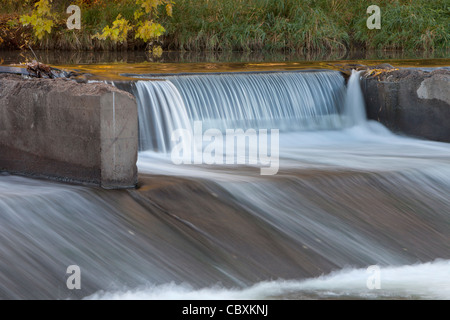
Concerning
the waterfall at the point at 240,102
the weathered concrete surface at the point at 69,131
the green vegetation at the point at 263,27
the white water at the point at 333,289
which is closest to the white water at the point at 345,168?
the white water at the point at 333,289

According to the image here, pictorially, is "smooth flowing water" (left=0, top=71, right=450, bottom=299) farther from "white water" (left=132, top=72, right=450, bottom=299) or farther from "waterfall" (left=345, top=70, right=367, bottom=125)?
"waterfall" (left=345, top=70, right=367, bottom=125)

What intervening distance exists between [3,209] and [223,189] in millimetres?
1956

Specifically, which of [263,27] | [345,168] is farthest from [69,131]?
[263,27]

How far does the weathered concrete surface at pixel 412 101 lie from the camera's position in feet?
36.5

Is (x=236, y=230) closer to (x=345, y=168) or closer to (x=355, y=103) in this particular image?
(x=345, y=168)

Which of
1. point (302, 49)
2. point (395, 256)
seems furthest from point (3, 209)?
point (302, 49)

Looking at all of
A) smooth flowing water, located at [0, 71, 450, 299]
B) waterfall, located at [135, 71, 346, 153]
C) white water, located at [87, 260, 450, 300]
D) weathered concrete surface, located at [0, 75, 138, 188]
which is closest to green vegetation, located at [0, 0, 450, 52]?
waterfall, located at [135, 71, 346, 153]

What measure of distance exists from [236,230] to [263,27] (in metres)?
12.7

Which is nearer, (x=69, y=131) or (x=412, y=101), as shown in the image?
(x=69, y=131)

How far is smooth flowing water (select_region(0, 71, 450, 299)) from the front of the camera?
6180 mm

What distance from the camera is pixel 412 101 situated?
11406mm

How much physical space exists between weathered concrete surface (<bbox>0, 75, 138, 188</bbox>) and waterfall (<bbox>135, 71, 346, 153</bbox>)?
75.0 inches
